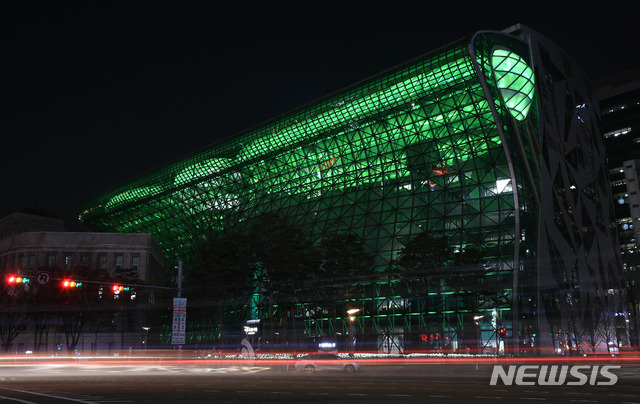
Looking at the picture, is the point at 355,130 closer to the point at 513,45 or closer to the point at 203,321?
the point at 513,45

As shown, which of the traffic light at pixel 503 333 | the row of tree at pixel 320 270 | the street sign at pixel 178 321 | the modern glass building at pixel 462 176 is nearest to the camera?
the street sign at pixel 178 321

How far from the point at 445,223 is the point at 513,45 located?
23.1 m

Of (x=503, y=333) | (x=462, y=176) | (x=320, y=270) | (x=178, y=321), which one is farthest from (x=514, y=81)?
(x=178, y=321)

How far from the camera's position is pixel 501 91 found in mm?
71312

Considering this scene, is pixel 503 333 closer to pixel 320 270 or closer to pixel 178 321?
pixel 320 270

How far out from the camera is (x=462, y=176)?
75.9m

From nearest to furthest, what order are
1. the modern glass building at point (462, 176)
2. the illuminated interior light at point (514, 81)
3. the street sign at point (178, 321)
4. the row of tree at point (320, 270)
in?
the street sign at point (178, 321), the row of tree at point (320, 270), the modern glass building at point (462, 176), the illuminated interior light at point (514, 81)

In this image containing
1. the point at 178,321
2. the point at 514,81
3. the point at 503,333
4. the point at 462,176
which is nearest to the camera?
the point at 178,321

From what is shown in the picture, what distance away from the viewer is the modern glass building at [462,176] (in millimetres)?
67312

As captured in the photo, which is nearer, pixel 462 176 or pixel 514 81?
pixel 514 81

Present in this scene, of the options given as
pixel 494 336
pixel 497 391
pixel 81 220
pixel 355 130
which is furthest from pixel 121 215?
pixel 497 391

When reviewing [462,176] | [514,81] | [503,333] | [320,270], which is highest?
[514,81]

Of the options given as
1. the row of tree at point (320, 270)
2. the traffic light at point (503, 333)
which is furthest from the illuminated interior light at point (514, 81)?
the traffic light at point (503, 333)

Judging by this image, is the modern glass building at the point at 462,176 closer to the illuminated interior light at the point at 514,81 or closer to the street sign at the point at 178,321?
the illuminated interior light at the point at 514,81
